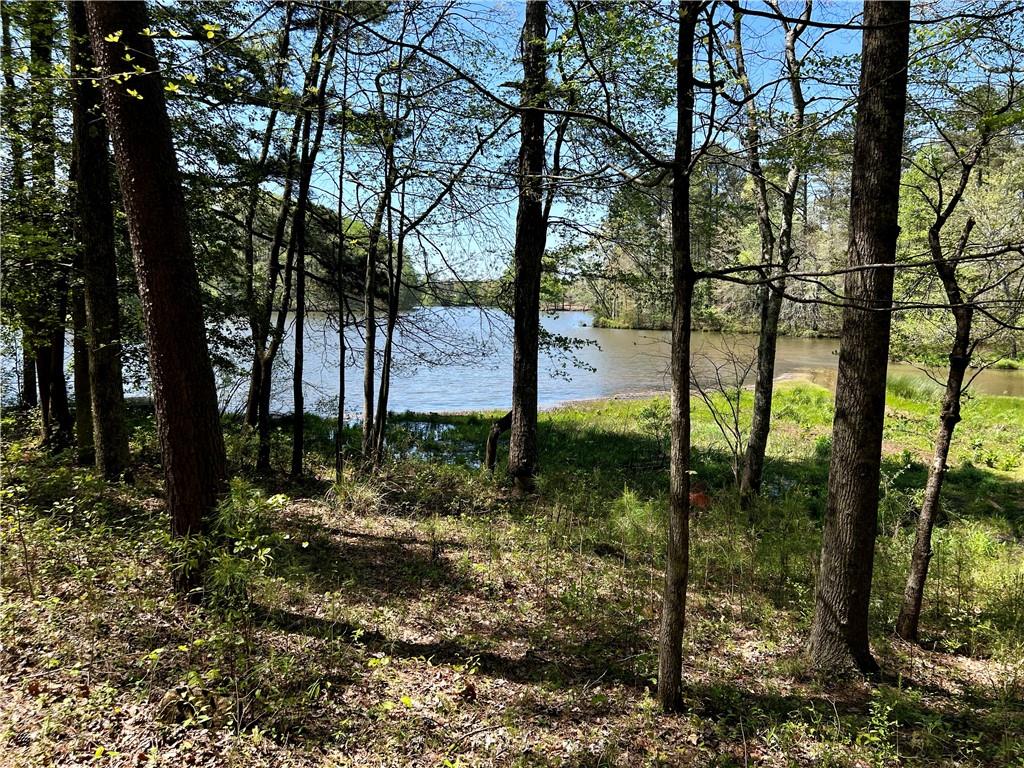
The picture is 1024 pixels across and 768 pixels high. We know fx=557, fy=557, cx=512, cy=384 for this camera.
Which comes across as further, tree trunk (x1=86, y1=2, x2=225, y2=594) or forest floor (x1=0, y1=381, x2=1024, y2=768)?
tree trunk (x1=86, y1=2, x2=225, y2=594)

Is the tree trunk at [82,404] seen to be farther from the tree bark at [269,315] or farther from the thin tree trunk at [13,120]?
the tree bark at [269,315]

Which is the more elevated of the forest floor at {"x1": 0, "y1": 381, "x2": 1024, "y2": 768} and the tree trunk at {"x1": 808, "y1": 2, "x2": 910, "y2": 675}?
the tree trunk at {"x1": 808, "y1": 2, "x2": 910, "y2": 675}

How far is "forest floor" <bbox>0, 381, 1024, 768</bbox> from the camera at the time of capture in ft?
9.45

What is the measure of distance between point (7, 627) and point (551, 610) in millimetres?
3583

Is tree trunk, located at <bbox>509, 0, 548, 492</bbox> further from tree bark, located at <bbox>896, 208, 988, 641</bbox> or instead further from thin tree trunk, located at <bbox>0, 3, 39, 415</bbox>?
thin tree trunk, located at <bbox>0, 3, 39, 415</bbox>

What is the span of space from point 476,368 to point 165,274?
16.8 m

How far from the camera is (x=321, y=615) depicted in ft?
13.4

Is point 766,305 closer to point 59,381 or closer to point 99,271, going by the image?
point 99,271

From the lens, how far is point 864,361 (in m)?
3.44

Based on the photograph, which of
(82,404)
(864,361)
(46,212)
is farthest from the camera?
(82,404)

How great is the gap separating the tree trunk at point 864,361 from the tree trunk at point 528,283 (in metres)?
3.79

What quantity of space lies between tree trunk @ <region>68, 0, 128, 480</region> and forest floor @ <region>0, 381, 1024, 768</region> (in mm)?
647

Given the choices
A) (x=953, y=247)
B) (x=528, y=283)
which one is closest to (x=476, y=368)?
(x=528, y=283)

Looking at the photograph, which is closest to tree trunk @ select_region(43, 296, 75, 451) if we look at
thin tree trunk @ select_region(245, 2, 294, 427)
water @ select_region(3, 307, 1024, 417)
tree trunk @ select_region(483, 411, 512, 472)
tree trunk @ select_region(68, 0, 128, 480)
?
water @ select_region(3, 307, 1024, 417)
